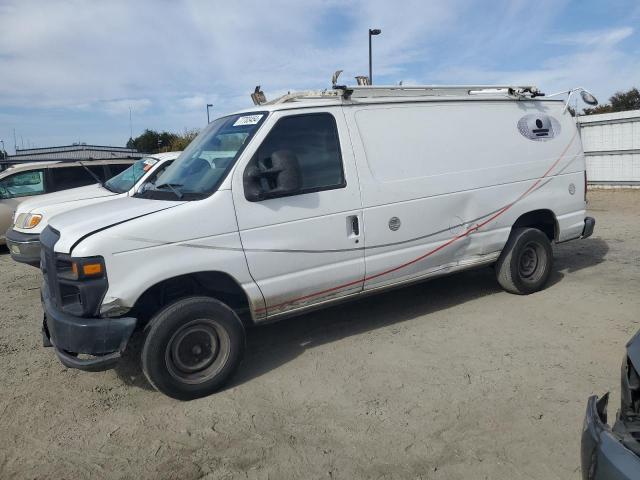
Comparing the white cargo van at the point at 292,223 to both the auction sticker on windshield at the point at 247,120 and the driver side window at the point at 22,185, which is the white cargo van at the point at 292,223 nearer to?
the auction sticker on windshield at the point at 247,120

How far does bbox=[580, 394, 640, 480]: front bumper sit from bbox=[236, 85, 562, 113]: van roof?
3.33 meters

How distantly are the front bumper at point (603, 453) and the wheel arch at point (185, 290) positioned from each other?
2727mm

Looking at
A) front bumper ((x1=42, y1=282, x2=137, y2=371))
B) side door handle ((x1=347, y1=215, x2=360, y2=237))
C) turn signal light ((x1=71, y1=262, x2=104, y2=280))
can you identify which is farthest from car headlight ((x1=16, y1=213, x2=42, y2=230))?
side door handle ((x1=347, y1=215, x2=360, y2=237))

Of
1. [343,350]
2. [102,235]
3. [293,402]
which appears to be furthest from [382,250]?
[102,235]

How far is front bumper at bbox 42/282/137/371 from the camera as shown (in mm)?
3871

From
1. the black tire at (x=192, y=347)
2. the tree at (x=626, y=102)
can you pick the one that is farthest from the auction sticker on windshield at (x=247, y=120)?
the tree at (x=626, y=102)

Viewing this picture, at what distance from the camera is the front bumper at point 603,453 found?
6.59 ft

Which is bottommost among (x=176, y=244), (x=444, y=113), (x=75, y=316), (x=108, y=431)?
(x=108, y=431)

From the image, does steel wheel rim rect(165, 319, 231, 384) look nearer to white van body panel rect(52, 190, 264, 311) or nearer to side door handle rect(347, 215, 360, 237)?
white van body panel rect(52, 190, 264, 311)

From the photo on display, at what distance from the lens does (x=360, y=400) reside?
13.3 feet

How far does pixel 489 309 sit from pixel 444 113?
2133 mm

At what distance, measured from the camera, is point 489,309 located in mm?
5867

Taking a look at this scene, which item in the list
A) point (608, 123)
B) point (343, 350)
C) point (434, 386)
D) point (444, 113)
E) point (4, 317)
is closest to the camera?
point (434, 386)

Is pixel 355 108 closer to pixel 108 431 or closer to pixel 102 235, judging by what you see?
pixel 102 235
